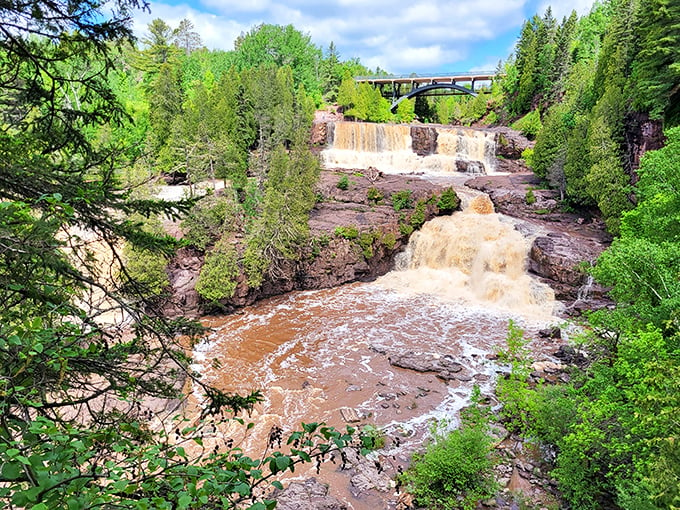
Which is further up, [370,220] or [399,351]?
[370,220]

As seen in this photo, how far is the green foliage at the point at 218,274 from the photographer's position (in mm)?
18062

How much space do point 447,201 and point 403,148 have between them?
13.5 m

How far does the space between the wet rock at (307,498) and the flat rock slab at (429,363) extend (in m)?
6.93

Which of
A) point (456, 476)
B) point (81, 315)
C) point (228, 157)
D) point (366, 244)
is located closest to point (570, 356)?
point (456, 476)

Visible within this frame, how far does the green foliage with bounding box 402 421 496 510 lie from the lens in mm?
8562

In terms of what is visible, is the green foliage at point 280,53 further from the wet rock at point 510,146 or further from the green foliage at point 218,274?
the green foliage at point 218,274

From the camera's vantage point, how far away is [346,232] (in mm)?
22797

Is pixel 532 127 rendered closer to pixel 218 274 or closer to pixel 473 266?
pixel 473 266

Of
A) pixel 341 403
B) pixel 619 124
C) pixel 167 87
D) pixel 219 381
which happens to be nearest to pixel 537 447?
pixel 341 403

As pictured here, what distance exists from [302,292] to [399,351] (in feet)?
25.2

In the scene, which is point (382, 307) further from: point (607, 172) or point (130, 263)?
point (607, 172)

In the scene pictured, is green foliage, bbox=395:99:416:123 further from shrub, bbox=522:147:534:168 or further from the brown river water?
the brown river water

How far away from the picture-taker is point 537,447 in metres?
10.5

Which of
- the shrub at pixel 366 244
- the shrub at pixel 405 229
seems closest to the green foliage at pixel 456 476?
the shrub at pixel 366 244
